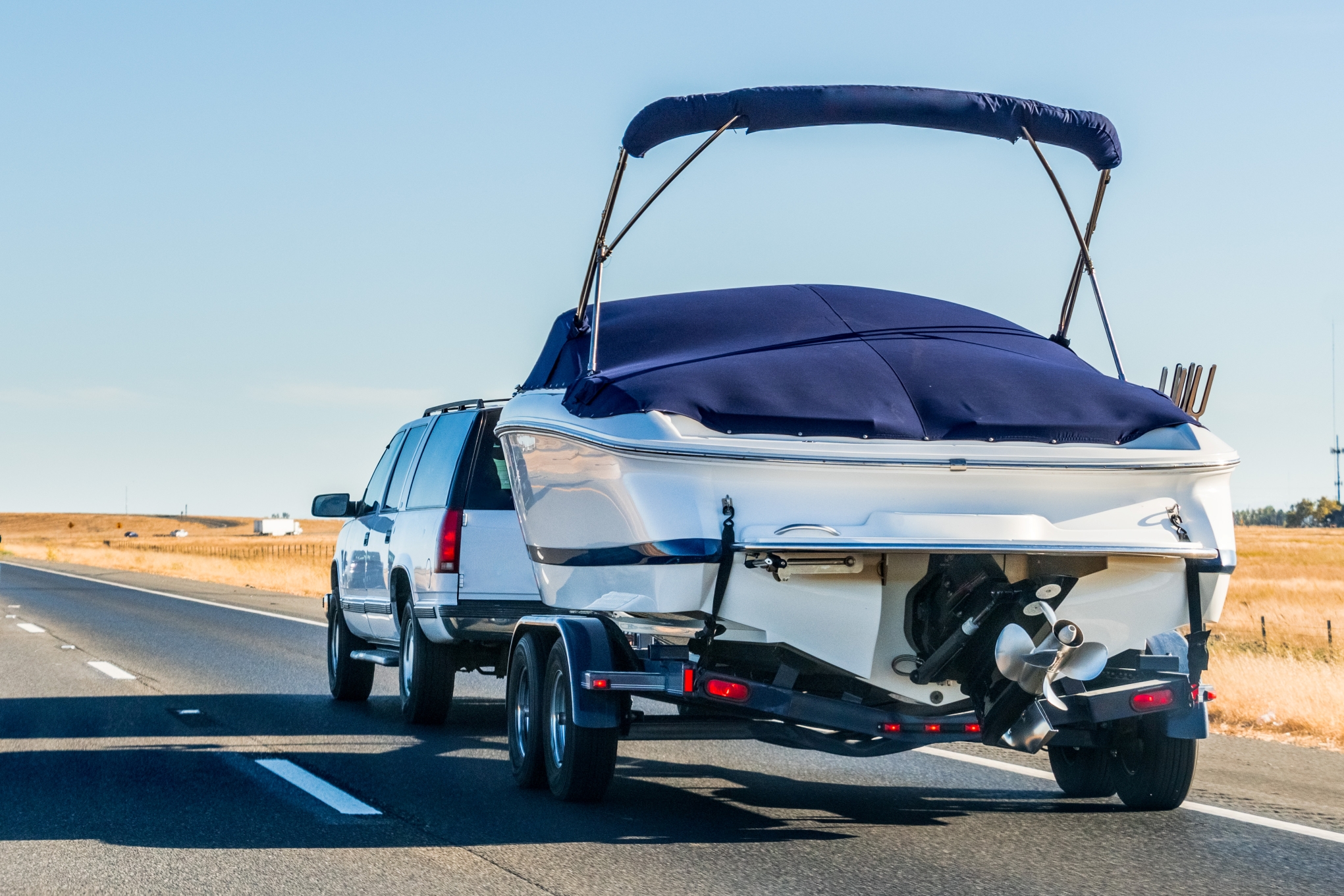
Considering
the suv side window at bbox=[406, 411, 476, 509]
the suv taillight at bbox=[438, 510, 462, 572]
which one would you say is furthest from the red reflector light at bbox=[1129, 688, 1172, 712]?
the suv side window at bbox=[406, 411, 476, 509]

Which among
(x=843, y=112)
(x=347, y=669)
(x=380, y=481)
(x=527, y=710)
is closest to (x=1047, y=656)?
(x=843, y=112)

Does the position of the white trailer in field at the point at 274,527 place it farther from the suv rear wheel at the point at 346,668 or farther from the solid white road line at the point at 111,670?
the suv rear wheel at the point at 346,668

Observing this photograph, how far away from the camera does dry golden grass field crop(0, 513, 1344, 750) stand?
1162 centimetres

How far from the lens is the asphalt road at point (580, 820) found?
6.00 metres

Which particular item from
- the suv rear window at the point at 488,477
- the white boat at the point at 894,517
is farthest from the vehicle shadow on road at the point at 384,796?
the suv rear window at the point at 488,477

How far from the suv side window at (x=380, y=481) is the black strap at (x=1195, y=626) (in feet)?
22.5

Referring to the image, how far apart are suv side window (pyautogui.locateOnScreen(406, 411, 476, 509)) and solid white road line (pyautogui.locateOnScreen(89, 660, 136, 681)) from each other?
4624 millimetres

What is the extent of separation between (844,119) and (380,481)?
6191mm

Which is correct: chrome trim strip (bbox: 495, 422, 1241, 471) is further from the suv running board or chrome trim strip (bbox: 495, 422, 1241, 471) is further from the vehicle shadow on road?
the suv running board

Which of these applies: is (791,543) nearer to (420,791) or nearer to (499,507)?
(420,791)

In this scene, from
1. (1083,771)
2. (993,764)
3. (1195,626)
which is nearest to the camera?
(1195,626)

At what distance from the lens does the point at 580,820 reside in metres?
7.21

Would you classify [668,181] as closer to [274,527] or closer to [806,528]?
[806,528]

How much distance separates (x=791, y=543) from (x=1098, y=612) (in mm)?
1463
